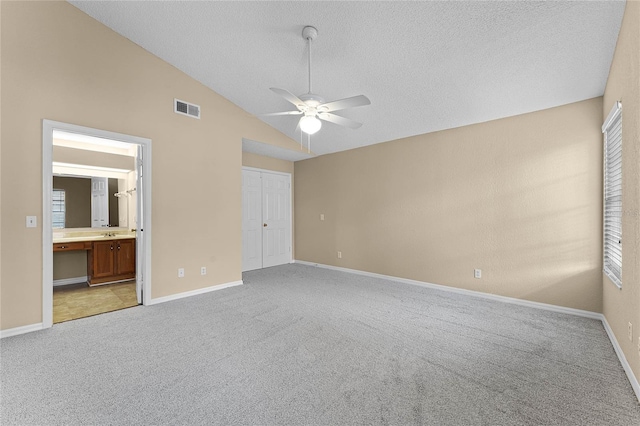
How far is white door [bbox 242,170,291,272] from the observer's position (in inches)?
238

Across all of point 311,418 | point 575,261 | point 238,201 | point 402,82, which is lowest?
point 311,418

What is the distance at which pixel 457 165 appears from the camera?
4410 mm

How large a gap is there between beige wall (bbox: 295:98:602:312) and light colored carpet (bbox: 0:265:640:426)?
66 centimetres

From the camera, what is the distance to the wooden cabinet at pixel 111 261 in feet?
15.6

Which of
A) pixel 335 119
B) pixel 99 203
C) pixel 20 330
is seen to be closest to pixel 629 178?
pixel 335 119

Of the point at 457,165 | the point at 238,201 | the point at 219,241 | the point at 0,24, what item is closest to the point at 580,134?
the point at 457,165

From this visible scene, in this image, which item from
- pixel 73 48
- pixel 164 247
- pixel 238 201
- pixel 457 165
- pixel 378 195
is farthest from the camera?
pixel 378 195

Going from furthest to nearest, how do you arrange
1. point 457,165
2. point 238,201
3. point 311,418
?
point 238,201
point 457,165
point 311,418

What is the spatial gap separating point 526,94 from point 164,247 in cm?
522

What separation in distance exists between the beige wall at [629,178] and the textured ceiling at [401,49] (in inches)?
14.6

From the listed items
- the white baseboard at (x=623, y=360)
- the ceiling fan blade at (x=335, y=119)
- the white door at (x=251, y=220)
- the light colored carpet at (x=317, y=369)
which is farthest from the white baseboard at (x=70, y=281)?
the white baseboard at (x=623, y=360)

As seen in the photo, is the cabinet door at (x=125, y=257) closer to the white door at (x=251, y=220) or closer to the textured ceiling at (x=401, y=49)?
the white door at (x=251, y=220)

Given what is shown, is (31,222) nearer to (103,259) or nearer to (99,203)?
(103,259)

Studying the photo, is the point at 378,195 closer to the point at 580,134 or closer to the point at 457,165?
the point at 457,165
